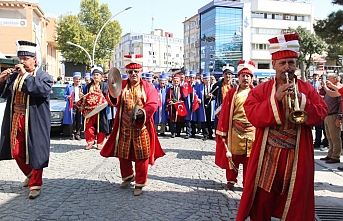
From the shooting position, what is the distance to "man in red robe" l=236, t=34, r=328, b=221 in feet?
10.7

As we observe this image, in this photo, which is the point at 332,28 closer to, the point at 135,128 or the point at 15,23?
the point at 135,128

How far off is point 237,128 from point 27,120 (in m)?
3.04

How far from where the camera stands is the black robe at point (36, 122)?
5.04 m

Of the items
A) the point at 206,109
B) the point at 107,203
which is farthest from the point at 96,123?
the point at 107,203

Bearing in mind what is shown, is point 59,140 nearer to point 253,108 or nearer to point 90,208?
point 90,208

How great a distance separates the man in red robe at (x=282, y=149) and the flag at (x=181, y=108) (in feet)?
25.1

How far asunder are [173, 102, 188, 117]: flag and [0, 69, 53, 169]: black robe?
6.29 metres

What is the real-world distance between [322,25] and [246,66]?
857 centimetres

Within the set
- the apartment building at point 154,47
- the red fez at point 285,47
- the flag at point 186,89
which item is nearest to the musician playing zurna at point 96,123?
the flag at point 186,89

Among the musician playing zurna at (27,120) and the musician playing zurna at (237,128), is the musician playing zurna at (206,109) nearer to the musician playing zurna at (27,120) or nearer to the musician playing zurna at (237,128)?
the musician playing zurna at (237,128)

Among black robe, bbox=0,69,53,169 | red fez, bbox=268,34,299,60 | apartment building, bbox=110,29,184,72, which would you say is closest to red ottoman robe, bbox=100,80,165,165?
black robe, bbox=0,69,53,169

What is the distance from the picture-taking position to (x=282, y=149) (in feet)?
11.1

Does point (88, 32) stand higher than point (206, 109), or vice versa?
point (88, 32)

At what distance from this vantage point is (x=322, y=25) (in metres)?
12.7
